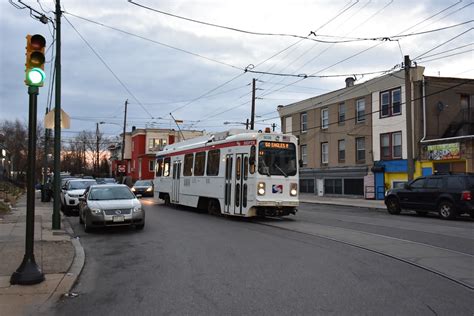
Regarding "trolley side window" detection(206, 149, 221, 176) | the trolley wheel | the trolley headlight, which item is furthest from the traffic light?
the trolley wheel

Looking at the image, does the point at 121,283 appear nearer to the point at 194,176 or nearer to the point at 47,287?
the point at 47,287

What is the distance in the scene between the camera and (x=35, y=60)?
7.46 metres

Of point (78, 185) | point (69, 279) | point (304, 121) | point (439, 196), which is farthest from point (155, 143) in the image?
point (69, 279)

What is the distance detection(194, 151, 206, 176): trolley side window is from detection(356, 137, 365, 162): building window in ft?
57.3

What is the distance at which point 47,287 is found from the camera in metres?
6.93

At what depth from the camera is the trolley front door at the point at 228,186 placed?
16.8 m

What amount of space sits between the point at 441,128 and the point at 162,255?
2509 cm

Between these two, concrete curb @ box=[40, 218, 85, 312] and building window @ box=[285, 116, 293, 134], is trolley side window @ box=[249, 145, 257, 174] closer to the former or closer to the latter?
concrete curb @ box=[40, 218, 85, 312]

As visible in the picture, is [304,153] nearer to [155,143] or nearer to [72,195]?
[72,195]

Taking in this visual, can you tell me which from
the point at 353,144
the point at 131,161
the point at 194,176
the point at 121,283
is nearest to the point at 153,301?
the point at 121,283

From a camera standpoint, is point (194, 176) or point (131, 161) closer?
point (194, 176)

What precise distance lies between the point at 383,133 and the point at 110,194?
22339 millimetres

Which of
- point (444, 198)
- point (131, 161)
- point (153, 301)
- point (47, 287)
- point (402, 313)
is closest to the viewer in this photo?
point (402, 313)

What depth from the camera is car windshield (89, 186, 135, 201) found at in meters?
14.2
